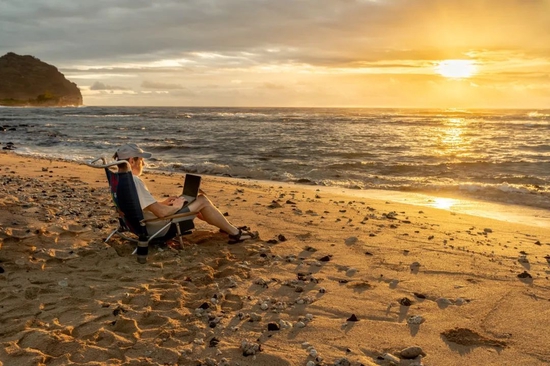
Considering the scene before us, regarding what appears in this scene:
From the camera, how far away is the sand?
14.6 feet

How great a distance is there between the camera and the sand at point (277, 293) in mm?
4445

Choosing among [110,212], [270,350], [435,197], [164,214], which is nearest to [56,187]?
[110,212]

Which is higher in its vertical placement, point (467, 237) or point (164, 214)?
point (164, 214)

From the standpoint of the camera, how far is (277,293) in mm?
5805

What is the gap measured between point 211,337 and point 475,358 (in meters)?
2.49

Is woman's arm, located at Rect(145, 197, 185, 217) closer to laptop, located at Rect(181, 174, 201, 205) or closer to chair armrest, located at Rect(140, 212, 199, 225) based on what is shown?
chair armrest, located at Rect(140, 212, 199, 225)

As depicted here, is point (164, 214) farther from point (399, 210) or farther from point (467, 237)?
point (399, 210)

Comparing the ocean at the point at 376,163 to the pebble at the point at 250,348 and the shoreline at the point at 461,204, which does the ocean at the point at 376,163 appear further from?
the pebble at the point at 250,348

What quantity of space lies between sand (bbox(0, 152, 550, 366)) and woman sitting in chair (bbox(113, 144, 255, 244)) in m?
0.25

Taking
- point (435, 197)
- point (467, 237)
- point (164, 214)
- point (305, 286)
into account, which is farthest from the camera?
point (435, 197)

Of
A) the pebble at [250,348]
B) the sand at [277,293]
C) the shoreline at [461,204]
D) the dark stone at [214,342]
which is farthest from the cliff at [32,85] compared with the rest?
the pebble at [250,348]

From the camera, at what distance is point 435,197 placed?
45.8 feet

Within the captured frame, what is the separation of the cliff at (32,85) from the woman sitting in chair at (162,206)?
184 meters

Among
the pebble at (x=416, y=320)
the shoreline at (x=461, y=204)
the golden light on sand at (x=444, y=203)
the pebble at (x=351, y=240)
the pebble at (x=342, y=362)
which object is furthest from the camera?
the golden light on sand at (x=444, y=203)
